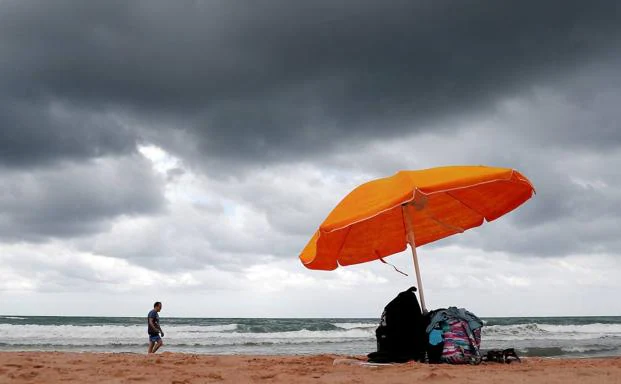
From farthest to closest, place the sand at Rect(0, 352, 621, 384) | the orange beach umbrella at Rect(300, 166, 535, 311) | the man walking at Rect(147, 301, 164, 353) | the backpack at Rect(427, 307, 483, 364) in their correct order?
1. the man walking at Rect(147, 301, 164, 353)
2. the backpack at Rect(427, 307, 483, 364)
3. the orange beach umbrella at Rect(300, 166, 535, 311)
4. the sand at Rect(0, 352, 621, 384)

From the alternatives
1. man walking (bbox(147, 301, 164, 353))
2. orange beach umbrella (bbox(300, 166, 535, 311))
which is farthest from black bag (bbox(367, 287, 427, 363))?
man walking (bbox(147, 301, 164, 353))

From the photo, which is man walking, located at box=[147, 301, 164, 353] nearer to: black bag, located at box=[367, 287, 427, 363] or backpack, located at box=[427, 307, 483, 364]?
black bag, located at box=[367, 287, 427, 363]

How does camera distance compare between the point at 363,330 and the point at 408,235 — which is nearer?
the point at 408,235

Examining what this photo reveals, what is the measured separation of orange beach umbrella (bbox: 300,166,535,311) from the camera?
20.3 feet

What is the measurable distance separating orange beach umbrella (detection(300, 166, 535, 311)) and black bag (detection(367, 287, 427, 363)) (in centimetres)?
30

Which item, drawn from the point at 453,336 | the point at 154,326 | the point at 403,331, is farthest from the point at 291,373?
the point at 154,326

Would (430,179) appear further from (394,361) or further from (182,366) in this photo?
(182,366)

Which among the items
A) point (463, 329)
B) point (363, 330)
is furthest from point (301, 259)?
point (363, 330)

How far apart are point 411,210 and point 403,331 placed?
181 cm

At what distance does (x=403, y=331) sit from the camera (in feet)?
22.9

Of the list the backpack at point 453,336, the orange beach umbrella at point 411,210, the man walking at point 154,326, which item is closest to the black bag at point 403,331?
the backpack at point 453,336

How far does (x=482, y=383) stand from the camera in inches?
206

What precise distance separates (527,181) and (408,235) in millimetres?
1760

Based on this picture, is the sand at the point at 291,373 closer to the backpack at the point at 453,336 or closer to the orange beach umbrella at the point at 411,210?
the backpack at the point at 453,336
